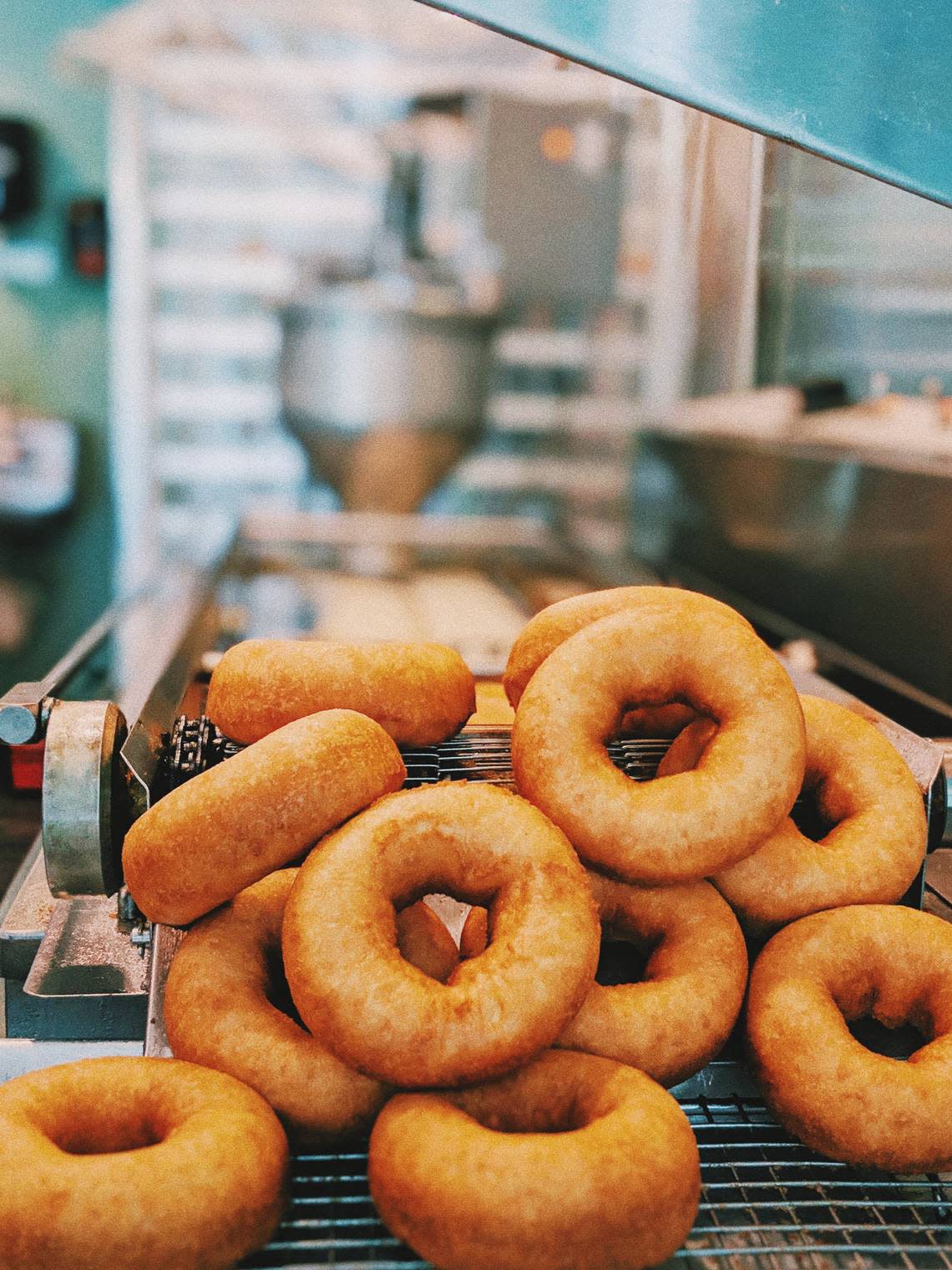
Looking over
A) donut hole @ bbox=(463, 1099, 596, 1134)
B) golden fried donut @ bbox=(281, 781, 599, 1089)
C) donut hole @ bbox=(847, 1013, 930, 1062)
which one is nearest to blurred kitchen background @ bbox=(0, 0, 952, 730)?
donut hole @ bbox=(847, 1013, 930, 1062)

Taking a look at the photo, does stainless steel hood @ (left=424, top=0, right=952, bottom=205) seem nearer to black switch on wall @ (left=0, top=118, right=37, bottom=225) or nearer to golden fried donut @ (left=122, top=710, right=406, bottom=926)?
golden fried donut @ (left=122, top=710, right=406, bottom=926)

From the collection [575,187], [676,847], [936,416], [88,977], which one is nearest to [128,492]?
[575,187]

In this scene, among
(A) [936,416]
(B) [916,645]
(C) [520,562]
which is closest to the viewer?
(B) [916,645]

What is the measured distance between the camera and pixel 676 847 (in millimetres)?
954

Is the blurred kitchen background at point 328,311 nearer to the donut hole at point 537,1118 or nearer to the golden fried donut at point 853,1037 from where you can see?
the golden fried donut at point 853,1037

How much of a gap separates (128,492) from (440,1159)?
4428 millimetres

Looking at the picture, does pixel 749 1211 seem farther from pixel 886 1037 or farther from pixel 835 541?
pixel 835 541

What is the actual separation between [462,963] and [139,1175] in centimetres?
28

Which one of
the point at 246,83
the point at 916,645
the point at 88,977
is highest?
the point at 246,83

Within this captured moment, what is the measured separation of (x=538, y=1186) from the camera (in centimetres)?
77

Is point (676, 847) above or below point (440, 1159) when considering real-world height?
above

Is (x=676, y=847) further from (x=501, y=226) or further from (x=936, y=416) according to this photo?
(x=501, y=226)

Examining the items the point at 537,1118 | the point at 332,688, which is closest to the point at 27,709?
the point at 332,688

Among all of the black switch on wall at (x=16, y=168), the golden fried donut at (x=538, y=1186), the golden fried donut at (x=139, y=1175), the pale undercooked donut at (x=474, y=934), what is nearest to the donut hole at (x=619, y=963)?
the pale undercooked donut at (x=474, y=934)
